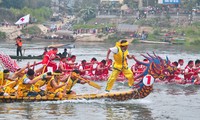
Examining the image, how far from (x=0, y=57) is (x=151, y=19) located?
58.6 m

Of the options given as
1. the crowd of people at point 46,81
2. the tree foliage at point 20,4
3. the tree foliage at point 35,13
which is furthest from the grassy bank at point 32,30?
the crowd of people at point 46,81

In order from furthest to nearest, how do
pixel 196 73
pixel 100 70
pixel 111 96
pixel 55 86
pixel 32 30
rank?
pixel 32 30 < pixel 100 70 < pixel 196 73 < pixel 111 96 < pixel 55 86

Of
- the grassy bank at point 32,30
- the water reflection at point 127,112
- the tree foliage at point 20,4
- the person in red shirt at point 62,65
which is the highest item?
the tree foliage at point 20,4

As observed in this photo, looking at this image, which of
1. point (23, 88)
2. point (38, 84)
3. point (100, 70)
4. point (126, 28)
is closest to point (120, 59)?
point (38, 84)

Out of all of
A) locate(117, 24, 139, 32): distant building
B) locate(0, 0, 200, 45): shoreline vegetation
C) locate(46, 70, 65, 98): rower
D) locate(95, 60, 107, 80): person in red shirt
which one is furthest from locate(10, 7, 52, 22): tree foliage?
locate(46, 70, 65, 98): rower

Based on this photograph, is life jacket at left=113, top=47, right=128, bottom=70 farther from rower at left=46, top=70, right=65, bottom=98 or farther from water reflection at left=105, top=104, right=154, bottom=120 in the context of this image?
rower at left=46, top=70, right=65, bottom=98

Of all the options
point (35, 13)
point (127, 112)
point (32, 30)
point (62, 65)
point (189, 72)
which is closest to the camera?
point (127, 112)

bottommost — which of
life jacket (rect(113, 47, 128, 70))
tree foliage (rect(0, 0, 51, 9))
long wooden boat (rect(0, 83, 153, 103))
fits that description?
long wooden boat (rect(0, 83, 153, 103))

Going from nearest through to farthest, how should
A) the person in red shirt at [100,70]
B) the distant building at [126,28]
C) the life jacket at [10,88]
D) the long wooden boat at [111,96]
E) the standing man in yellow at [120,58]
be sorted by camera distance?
the long wooden boat at [111,96] < the life jacket at [10,88] < the standing man in yellow at [120,58] < the person in red shirt at [100,70] < the distant building at [126,28]

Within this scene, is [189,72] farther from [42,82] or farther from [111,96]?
[42,82]

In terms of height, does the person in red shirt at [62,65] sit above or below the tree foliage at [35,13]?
below

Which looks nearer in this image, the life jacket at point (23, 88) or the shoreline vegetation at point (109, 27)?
the life jacket at point (23, 88)

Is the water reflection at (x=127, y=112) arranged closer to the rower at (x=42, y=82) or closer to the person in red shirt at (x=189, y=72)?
the rower at (x=42, y=82)

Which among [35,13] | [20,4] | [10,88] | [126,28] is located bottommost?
[126,28]
